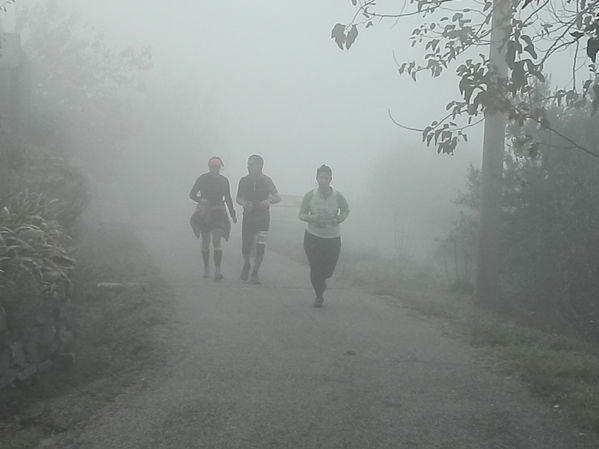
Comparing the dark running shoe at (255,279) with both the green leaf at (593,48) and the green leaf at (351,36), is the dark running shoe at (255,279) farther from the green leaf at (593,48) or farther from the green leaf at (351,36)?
the green leaf at (593,48)

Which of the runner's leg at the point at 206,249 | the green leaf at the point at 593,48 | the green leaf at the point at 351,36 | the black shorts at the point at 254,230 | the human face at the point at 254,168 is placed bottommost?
the runner's leg at the point at 206,249

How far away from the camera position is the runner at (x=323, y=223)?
9.80 meters

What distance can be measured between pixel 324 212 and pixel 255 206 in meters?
1.94

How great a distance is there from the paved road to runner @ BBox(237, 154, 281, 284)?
295cm

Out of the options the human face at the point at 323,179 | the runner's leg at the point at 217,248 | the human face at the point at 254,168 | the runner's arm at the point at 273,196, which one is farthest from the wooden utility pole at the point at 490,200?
the runner's leg at the point at 217,248

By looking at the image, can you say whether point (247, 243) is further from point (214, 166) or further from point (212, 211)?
point (214, 166)

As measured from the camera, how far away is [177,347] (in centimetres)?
691

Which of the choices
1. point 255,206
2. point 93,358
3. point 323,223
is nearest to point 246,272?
point 255,206

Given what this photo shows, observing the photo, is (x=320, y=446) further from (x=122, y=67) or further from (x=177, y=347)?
(x=122, y=67)

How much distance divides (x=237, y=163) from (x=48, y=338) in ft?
237

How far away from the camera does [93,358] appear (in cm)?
702

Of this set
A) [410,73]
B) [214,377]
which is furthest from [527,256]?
[214,377]

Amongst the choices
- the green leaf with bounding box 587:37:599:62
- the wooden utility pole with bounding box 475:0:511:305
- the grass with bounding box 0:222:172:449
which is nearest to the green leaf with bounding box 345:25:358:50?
the green leaf with bounding box 587:37:599:62

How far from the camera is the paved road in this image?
15.5ft
